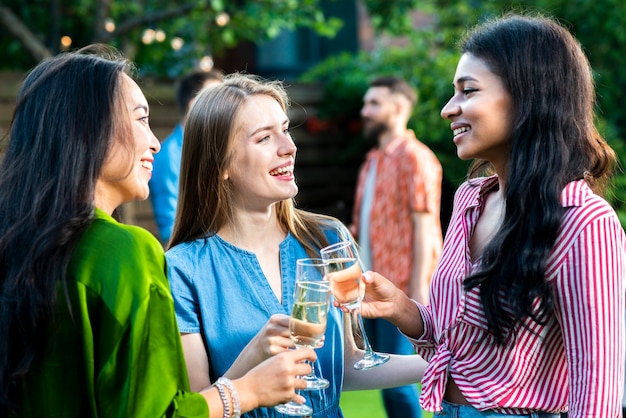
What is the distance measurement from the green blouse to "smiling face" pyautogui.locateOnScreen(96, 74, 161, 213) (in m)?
0.23

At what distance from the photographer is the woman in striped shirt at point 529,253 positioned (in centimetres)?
205

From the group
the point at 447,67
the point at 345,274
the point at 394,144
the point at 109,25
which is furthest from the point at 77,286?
the point at 447,67

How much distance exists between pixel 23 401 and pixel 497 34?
151 centimetres

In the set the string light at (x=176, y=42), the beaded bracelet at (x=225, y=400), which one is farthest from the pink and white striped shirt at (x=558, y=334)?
the string light at (x=176, y=42)

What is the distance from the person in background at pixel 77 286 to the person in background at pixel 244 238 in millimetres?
504

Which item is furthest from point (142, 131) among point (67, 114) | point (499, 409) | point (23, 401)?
point (499, 409)

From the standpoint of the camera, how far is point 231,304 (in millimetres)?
2615

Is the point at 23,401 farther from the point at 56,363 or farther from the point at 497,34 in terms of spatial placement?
the point at 497,34

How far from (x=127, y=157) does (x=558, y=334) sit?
117 centimetres

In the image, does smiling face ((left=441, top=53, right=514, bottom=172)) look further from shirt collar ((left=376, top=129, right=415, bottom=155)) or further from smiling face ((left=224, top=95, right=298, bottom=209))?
shirt collar ((left=376, top=129, right=415, bottom=155))

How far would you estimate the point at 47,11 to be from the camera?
847 centimetres

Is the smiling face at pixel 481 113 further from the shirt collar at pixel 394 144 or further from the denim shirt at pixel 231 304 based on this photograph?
the shirt collar at pixel 394 144

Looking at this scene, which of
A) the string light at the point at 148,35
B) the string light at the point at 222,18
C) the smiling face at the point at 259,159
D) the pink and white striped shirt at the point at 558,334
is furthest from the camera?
the string light at the point at 148,35

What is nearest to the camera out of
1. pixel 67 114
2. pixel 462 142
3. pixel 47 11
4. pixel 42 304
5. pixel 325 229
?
pixel 42 304
